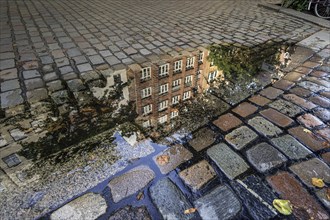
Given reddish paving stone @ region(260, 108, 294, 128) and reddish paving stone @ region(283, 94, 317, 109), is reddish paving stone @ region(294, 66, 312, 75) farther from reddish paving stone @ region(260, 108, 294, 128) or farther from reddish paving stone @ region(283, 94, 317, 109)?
reddish paving stone @ region(260, 108, 294, 128)

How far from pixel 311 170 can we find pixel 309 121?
89cm

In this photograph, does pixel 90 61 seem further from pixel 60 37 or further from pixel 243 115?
pixel 243 115

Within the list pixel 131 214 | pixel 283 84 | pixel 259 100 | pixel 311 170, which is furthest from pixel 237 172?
pixel 283 84

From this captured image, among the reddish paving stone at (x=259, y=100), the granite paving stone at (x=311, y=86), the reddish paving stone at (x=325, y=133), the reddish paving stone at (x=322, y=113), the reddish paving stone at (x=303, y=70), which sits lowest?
the reddish paving stone at (x=259, y=100)

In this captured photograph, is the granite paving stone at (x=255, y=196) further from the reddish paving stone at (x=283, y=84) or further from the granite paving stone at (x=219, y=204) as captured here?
the reddish paving stone at (x=283, y=84)

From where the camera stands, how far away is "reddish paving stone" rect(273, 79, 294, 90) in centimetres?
350

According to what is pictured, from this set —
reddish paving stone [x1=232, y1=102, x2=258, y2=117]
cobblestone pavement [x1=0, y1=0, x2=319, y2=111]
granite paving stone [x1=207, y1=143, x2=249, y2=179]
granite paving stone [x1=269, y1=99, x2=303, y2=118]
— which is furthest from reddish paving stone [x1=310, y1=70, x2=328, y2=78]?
granite paving stone [x1=207, y1=143, x2=249, y2=179]

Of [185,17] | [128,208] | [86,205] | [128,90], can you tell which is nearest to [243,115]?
[128,90]

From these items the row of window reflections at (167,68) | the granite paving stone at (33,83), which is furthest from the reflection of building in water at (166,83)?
the granite paving stone at (33,83)

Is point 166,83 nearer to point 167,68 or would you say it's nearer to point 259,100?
point 167,68

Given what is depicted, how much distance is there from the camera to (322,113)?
115 inches

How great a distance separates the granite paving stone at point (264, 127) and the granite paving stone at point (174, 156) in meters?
0.97

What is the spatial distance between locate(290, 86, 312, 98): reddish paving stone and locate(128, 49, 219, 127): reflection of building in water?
125cm

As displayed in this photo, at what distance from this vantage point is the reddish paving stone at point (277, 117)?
8.96 feet
